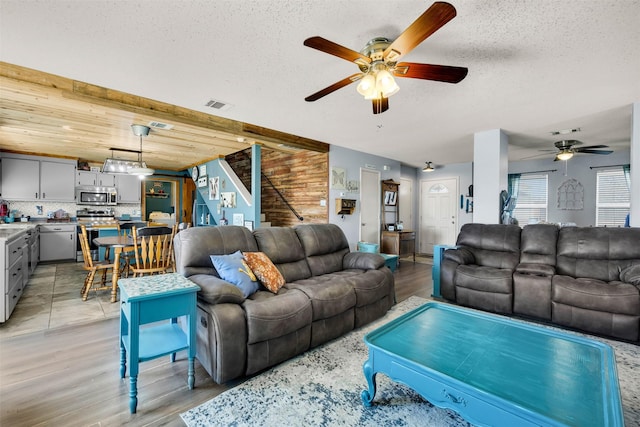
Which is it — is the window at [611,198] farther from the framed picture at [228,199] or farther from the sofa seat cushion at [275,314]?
the framed picture at [228,199]

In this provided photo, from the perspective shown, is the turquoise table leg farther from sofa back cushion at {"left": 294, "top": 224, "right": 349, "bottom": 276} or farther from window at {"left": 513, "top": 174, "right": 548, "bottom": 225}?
window at {"left": 513, "top": 174, "right": 548, "bottom": 225}

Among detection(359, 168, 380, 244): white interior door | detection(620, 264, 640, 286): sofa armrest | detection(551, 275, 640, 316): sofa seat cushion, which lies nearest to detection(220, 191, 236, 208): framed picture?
detection(359, 168, 380, 244): white interior door

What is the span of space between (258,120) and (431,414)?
12.7ft

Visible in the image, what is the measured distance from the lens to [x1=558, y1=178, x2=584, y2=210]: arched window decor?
247 inches

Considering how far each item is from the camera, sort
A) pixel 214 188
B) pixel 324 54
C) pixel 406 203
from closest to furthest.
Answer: pixel 324 54, pixel 214 188, pixel 406 203

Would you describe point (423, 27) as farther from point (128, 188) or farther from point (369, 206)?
point (128, 188)

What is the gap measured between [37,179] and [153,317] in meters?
6.91

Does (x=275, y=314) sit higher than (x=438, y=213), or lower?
lower

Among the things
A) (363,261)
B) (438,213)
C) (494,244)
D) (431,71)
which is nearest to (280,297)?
(363,261)

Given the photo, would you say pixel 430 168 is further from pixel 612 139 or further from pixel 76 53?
pixel 76 53

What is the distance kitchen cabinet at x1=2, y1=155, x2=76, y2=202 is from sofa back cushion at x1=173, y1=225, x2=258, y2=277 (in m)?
6.06

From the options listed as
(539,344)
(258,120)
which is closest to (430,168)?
(258,120)

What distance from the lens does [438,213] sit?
8.15m

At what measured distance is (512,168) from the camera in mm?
7289
